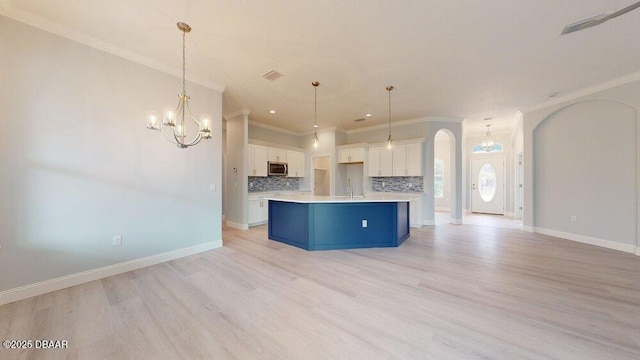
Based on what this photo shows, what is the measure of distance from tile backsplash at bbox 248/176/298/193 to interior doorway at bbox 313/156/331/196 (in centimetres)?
81

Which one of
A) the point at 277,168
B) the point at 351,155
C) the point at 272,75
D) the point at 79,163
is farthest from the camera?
the point at 351,155

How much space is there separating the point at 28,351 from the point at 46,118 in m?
2.30

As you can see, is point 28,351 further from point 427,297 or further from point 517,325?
point 517,325

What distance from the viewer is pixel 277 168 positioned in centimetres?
649

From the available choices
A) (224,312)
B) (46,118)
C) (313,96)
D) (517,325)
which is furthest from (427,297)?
(46,118)

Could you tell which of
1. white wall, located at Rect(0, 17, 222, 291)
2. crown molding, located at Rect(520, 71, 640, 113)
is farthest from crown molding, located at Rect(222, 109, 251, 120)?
crown molding, located at Rect(520, 71, 640, 113)

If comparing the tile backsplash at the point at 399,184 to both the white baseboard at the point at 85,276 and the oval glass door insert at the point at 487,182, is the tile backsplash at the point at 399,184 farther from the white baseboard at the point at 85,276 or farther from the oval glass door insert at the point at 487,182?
the white baseboard at the point at 85,276

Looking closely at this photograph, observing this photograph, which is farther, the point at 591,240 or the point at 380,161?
the point at 380,161

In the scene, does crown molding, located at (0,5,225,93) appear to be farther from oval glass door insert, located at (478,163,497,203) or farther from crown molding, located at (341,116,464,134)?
oval glass door insert, located at (478,163,497,203)

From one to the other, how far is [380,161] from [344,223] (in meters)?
3.23

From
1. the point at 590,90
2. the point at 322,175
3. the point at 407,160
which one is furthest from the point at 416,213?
the point at 590,90

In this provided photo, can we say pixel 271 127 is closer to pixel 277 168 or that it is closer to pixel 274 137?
pixel 274 137

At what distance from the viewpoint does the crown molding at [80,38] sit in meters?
2.29

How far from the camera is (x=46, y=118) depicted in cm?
247
